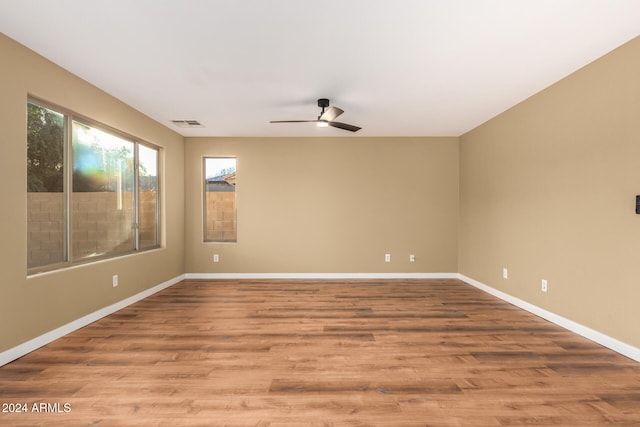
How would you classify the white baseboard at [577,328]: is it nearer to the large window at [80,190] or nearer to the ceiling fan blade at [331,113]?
the ceiling fan blade at [331,113]

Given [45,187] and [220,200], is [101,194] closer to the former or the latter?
[45,187]

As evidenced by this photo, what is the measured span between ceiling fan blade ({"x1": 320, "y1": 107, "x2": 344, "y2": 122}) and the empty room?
3 centimetres

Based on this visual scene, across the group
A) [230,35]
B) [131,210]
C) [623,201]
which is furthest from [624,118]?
[131,210]

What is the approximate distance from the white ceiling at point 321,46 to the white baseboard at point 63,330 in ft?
7.90

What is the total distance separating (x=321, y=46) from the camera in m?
2.51

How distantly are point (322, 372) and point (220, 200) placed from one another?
4022mm

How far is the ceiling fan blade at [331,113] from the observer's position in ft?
11.3

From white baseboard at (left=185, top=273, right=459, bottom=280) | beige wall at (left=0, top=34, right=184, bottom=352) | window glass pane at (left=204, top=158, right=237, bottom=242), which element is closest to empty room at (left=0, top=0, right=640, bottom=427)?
beige wall at (left=0, top=34, right=184, bottom=352)

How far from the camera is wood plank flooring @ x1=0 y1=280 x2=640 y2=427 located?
1.80 m

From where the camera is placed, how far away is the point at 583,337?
291cm

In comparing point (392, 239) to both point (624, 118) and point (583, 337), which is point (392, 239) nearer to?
point (583, 337)

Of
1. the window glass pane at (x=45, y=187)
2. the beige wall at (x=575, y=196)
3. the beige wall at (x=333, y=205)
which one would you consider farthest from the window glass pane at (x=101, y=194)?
the beige wall at (x=575, y=196)

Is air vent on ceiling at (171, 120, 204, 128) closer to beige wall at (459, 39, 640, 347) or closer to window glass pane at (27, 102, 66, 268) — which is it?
window glass pane at (27, 102, 66, 268)

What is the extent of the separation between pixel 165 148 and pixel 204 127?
2.25 ft
